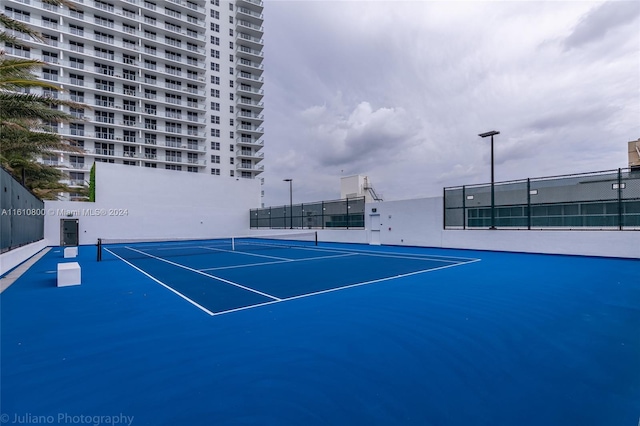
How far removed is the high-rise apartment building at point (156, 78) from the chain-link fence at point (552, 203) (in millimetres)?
51276

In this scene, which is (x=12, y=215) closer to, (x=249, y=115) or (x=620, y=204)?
(x=620, y=204)

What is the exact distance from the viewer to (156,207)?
34.2m

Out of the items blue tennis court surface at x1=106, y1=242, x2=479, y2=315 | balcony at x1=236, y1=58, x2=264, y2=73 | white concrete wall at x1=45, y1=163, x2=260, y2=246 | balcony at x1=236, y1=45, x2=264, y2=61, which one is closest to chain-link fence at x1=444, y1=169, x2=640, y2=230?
blue tennis court surface at x1=106, y1=242, x2=479, y2=315

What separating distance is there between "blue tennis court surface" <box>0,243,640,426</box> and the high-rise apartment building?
5172 cm

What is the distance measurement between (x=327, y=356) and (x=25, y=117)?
1754 centimetres

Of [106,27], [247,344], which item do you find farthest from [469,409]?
[106,27]

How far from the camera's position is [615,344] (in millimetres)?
4141

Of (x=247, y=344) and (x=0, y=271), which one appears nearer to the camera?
Result: (x=247, y=344)

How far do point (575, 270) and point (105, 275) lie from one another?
15662mm

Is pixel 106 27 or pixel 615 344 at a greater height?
pixel 106 27

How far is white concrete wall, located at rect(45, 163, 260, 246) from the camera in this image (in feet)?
98.2

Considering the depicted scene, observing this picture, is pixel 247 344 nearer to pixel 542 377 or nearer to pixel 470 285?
pixel 542 377

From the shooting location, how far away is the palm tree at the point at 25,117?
10.2 m

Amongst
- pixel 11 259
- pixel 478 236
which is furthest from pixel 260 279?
pixel 478 236
